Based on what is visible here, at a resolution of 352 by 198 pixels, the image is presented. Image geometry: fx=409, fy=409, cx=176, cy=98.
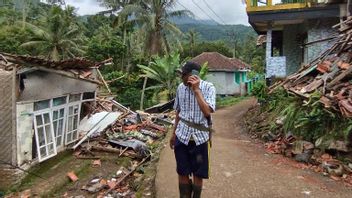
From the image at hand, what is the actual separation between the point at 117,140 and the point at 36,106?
2962 millimetres

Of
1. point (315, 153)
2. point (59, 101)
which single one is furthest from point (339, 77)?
point (59, 101)

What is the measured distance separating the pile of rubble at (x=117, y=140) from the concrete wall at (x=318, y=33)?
17.9 feet

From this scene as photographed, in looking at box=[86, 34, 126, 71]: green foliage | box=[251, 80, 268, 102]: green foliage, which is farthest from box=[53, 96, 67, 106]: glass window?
box=[86, 34, 126, 71]: green foliage

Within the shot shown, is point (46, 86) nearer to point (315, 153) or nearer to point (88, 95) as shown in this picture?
point (88, 95)

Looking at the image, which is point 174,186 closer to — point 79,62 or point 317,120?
point 317,120

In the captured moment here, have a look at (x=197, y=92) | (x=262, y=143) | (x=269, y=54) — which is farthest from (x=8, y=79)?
(x=269, y=54)

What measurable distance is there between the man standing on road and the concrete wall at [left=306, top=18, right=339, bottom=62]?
32.9 ft

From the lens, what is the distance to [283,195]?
18.4 feet

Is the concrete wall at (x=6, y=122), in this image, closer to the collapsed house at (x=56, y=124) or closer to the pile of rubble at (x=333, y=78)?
the collapsed house at (x=56, y=124)

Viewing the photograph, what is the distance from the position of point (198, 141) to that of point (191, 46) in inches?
1809

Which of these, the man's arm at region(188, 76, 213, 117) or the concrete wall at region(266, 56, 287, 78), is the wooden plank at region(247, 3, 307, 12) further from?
the man's arm at region(188, 76, 213, 117)

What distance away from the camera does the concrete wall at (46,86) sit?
8.31 metres

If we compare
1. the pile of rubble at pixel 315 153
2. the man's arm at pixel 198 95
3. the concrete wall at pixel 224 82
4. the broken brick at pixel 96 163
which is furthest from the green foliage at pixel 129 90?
the man's arm at pixel 198 95

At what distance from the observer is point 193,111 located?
4.32m
